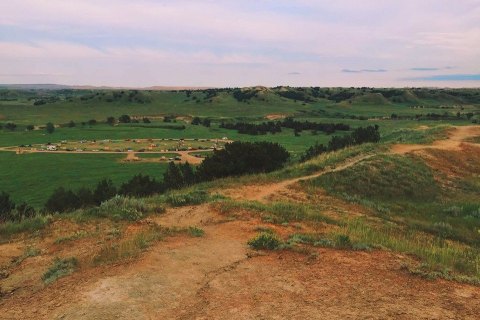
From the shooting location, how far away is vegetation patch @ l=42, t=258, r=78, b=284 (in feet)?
33.9

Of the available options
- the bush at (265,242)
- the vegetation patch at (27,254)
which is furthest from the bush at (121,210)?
the bush at (265,242)

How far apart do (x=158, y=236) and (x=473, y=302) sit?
8172 mm

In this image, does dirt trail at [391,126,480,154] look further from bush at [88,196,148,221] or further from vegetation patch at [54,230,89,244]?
vegetation patch at [54,230,89,244]

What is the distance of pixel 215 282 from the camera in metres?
9.83

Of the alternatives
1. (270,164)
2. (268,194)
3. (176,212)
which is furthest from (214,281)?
(270,164)

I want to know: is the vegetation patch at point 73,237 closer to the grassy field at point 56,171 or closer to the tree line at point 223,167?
the tree line at point 223,167

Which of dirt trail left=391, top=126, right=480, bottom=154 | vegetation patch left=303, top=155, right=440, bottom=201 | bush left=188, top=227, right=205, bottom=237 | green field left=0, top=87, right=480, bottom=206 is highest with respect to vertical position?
dirt trail left=391, top=126, right=480, bottom=154

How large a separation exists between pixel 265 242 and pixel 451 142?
31239 mm

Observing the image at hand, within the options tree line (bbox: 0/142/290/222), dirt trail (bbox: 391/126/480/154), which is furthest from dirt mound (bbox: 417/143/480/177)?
tree line (bbox: 0/142/290/222)

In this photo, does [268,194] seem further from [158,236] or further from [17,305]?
[17,305]

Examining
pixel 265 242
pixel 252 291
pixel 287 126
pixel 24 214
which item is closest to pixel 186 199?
pixel 265 242

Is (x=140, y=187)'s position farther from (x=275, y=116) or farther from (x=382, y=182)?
(x=275, y=116)

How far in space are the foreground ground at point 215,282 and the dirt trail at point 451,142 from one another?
70.3 feet

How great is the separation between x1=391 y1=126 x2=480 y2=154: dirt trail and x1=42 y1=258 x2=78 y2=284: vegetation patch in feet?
85.9
